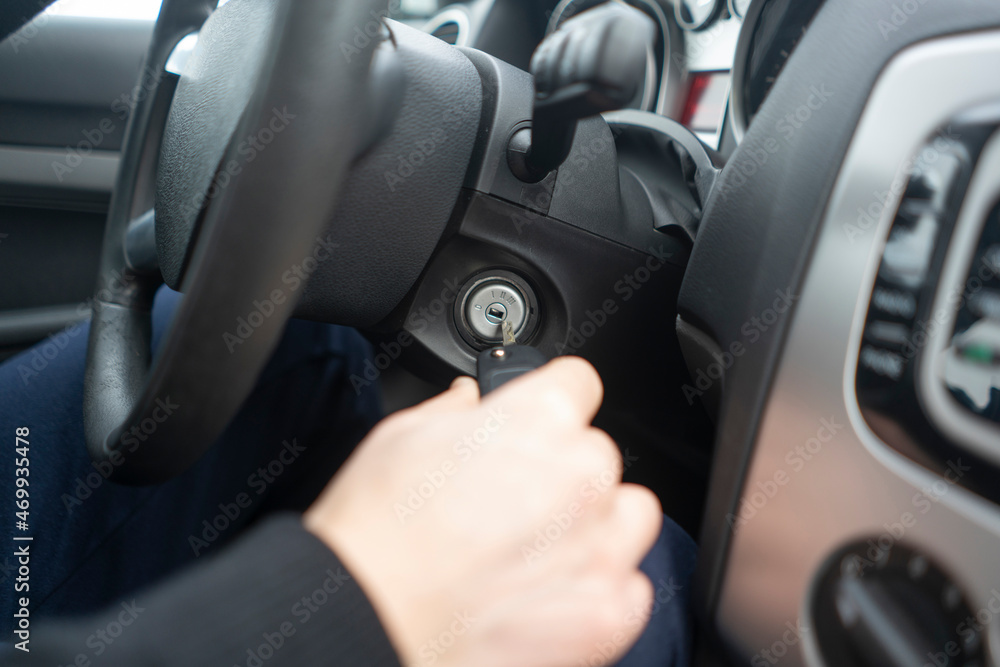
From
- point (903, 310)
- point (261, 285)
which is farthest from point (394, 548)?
point (903, 310)

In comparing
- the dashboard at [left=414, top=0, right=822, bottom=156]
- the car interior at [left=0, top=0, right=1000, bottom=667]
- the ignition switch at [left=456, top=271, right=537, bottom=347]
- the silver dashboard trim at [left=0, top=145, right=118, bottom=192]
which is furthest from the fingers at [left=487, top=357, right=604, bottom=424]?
the silver dashboard trim at [left=0, top=145, right=118, bottom=192]

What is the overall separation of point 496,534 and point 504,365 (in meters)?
0.17

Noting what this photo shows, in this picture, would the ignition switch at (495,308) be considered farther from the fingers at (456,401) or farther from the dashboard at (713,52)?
the dashboard at (713,52)

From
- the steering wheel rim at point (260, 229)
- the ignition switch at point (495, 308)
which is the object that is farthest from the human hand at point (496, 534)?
the ignition switch at point (495, 308)

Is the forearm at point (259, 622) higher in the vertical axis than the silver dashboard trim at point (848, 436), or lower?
lower

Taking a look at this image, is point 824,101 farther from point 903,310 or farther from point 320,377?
point 320,377

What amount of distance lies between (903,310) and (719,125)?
0.63m

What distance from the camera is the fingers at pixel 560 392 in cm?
34

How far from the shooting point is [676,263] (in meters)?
0.66

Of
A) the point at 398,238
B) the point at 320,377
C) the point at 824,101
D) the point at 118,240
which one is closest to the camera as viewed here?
the point at 824,101

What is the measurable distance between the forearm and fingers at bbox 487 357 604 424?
12cm

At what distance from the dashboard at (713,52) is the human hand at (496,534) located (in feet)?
1.99

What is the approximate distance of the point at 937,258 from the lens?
334mm

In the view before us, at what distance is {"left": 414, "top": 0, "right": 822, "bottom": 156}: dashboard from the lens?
75 cm
